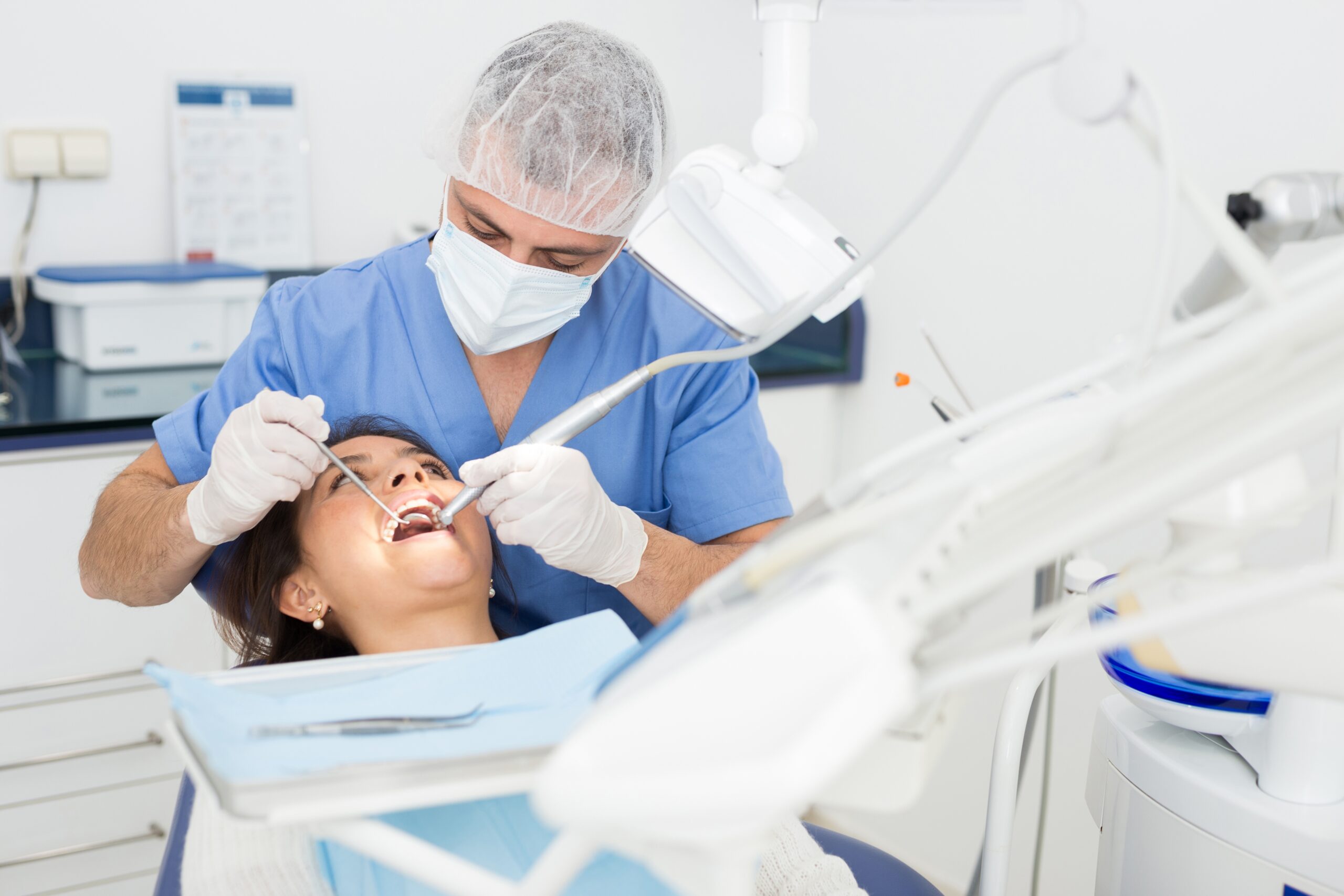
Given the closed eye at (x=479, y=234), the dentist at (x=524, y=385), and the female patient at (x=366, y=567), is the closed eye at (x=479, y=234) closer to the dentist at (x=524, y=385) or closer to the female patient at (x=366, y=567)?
the dentist at (x=524, y=385)

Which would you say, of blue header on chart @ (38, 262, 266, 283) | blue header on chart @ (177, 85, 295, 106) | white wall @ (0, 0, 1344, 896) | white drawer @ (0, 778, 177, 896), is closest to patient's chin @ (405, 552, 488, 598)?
white wall @ (0, 0, 1344, 896)

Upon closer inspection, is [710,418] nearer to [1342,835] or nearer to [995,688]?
[1342,835]

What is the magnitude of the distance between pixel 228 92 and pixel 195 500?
59.9 inches

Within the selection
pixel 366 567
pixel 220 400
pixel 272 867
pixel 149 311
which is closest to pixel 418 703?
pixel 272 867

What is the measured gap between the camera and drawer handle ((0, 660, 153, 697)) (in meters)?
2.03

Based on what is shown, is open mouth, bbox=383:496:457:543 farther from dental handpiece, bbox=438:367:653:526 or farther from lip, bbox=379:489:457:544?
dental handpiece, bbox=438:367:653:526

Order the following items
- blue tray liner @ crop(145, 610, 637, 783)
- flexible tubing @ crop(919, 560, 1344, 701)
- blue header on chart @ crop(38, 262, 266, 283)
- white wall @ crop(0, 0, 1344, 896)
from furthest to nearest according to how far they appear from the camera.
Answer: blue header on chart @ crop(38, 262, 266, 283), white wall @ crop(0, 0, 1344, 896), blue tray liner @ crop(145, 610, 637, 783), flexible tubing @ crop(919, 560, 1344, 701)

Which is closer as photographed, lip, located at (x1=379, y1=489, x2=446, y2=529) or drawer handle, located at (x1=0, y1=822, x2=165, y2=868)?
lip, located at (x1=379, y1=489, x2=446, y2=529)

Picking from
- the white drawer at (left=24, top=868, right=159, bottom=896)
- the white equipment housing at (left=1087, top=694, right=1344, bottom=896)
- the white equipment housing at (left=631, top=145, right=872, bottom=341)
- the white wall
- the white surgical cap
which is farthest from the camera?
the white drawer at (left=24, top=868, right=159, bottom=896)

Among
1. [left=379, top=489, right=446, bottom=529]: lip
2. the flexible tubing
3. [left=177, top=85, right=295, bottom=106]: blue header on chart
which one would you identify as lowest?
[left=379, top=489, right=446, bottom=529]: lip

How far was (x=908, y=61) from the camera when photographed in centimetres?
241

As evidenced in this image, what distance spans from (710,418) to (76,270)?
156 centimetres

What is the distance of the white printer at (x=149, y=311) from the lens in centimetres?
229

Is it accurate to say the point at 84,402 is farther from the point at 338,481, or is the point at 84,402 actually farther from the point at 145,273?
the point at 338,481
